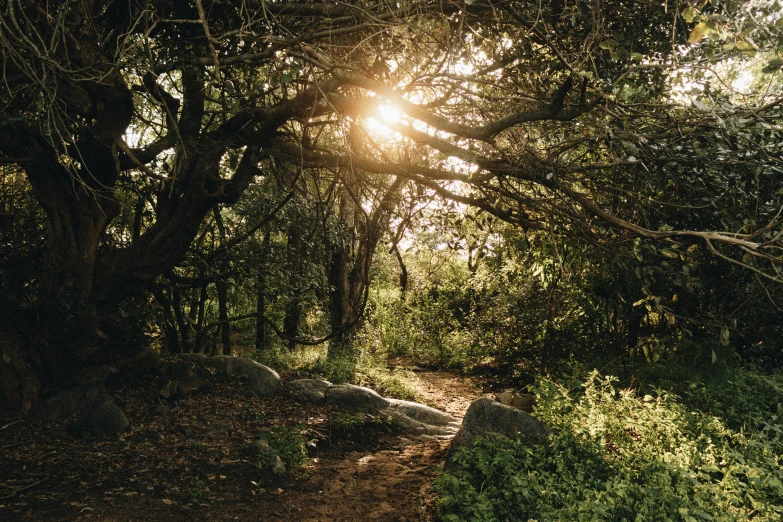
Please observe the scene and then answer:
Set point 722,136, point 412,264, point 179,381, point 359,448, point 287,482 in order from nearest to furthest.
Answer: point 722,136 < point 287,482 < point 359,448 < point 179,381 < point 412,264

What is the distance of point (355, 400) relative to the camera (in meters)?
8.20

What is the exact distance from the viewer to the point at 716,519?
3.73m

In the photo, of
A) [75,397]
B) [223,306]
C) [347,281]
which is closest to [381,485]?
[75,397]

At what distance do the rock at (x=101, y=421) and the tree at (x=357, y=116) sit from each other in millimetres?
874

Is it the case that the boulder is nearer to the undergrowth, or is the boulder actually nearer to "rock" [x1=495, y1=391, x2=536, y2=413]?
the undergrowth

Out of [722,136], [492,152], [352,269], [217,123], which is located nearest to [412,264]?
[352,269]

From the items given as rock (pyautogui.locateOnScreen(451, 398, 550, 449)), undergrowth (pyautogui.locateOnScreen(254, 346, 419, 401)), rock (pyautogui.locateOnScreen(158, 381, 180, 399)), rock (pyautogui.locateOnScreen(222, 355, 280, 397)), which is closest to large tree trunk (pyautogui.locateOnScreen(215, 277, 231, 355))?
undergrowth (pyautogui.locateOnScreen(254, 346, 419, 401))

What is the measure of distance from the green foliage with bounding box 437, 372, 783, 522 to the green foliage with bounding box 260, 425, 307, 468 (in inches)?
69.3

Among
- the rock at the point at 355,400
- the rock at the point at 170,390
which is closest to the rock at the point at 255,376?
the rock at the point at 355,400

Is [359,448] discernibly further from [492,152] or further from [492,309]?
[492,309]

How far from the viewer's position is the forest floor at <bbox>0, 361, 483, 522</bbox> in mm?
4648

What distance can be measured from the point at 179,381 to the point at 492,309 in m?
7.31

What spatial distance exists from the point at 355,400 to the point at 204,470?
3.09 m

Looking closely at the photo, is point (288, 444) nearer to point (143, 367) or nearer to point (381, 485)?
point (381, 485)
